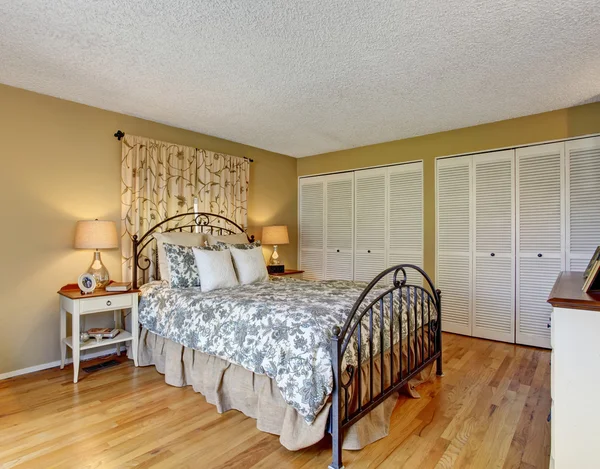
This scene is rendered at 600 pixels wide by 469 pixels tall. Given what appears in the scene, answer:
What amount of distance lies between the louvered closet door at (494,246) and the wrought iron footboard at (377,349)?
1333 millimetres

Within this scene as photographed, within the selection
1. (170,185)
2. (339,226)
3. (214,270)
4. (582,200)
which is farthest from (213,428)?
(582,200)

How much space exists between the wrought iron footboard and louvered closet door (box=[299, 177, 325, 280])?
2.66m

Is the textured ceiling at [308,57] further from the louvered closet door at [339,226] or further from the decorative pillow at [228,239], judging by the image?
the louvered closet door at [339,226]

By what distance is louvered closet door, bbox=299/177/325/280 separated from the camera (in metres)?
5.45

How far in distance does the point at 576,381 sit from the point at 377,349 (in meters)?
1.02

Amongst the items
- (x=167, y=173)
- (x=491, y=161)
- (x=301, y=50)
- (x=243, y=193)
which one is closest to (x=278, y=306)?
(x=301, y=50)

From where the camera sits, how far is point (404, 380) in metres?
2.30

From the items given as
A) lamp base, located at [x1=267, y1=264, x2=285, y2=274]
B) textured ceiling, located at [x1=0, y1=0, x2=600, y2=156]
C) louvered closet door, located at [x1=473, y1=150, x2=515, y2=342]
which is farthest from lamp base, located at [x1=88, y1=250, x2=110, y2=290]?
louvered closet door, located at [x1=473, y1=150, x2=515, y2=342]

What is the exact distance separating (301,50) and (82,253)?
2709 mm

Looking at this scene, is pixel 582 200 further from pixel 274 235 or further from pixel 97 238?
pixel 97 238

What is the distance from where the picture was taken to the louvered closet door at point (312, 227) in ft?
17.9

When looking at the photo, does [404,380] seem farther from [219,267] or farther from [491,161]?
[491,161]

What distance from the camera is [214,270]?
9.83ft

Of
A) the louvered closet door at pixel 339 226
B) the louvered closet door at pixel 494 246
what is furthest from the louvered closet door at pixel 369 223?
the louvered closet door at pixel 494 246
